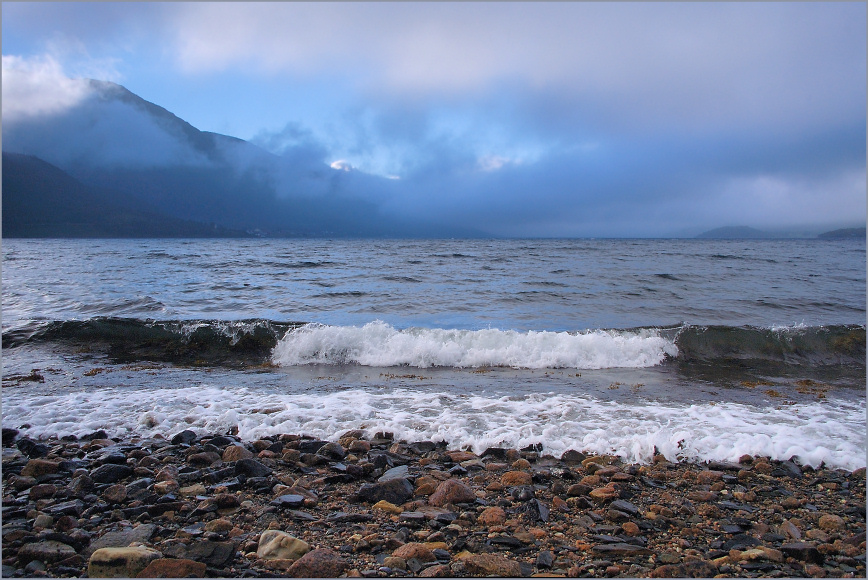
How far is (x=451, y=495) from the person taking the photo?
474cm

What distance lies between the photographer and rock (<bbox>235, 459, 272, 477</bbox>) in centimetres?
538

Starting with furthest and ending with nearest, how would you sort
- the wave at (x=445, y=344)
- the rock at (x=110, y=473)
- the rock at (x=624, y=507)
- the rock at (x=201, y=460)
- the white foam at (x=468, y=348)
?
the wave at (x=445, y=344) → the white foam at (x=468, y=348) → the rock at (x=201, y=460) → the rock at (x=110, y=473) → the rock at (x=624, y=507)

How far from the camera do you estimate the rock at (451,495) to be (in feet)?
15.4

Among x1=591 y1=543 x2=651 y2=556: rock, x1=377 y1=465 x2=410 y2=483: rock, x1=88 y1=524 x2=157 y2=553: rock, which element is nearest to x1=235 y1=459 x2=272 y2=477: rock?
x1=88 y1=524 x2=157 y2=553: rock

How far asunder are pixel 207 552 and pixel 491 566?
2.32 meters

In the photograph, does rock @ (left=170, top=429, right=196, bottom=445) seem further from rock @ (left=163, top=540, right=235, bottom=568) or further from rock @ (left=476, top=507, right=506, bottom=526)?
rock @ (left=476, top=507, right=506, bottom=526)

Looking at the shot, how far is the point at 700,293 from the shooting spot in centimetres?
2309

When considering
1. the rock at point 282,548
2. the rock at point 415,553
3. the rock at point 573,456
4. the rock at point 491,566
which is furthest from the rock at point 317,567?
the rock at point 573,456

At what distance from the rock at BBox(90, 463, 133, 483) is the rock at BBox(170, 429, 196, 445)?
44.4 inches

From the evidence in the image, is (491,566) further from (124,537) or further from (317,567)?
(124,537)

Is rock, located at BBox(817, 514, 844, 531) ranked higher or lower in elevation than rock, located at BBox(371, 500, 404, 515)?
higher

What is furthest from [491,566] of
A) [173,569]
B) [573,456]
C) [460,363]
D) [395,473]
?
[460,363]

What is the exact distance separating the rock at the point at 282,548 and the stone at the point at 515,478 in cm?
244

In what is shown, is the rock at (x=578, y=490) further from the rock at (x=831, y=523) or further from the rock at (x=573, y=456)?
the rock at (x=831, y=523)
